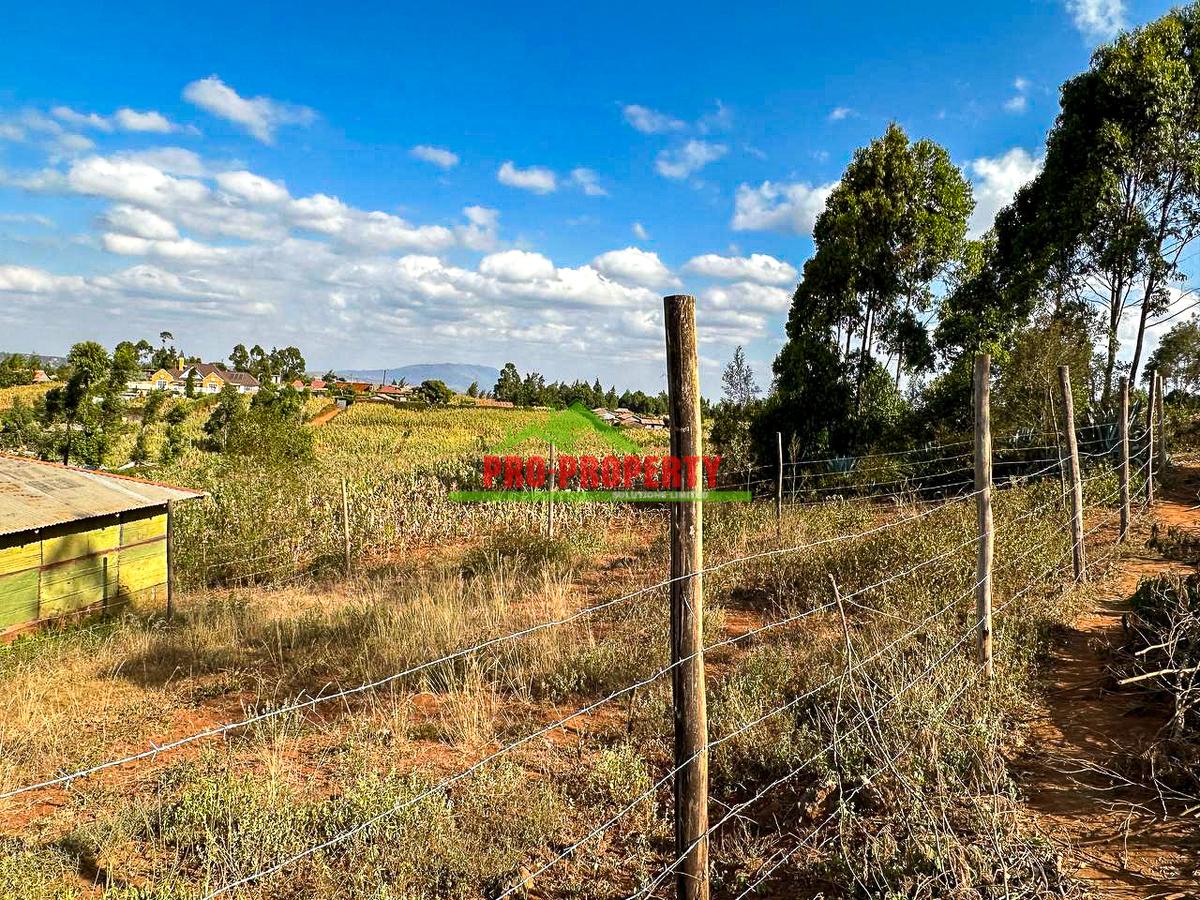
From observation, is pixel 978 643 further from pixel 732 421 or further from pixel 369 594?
pixel 732 421

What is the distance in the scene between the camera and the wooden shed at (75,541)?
7.15 meters

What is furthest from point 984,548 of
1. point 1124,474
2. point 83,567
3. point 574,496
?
point 574,496

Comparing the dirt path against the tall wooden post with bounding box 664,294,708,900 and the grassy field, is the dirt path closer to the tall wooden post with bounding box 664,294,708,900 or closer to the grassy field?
the grassy field

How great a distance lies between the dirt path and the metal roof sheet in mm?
8897

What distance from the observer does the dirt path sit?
9.14 ft

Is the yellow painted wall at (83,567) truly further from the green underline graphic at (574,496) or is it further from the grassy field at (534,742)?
the green underline graphic at (574,496)

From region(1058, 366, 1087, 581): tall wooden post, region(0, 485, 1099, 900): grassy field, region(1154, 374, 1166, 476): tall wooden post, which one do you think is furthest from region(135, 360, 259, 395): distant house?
region(1058, 366, 1087, 581): tall wooden post

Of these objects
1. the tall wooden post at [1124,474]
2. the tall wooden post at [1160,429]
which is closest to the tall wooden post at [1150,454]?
the tall wooden post at [1160,429]

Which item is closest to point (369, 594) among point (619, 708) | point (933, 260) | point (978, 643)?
point (619, 708)

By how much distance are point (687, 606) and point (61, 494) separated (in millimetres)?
8676

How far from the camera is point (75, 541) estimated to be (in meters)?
7.84

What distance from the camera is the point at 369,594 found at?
859cm

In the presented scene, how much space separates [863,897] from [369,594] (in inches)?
280

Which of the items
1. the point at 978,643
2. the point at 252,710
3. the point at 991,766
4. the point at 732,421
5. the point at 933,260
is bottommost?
the point at 252,710
